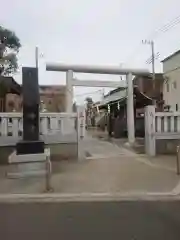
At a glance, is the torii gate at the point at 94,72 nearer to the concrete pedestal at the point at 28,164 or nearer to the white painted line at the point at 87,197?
the concrete pedestal at the point at 28,164

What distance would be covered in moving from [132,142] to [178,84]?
14.9 m

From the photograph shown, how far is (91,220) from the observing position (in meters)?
6.79

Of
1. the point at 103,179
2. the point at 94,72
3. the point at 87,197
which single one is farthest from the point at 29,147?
the point at 94,72

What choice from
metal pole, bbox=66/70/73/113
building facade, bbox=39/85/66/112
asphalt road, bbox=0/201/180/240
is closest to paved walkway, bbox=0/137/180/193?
asphalt road, bbox=0/201/180/240

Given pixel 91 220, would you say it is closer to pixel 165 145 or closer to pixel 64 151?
pixel 64 151

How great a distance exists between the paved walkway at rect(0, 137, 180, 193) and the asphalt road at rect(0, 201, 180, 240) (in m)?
1.45

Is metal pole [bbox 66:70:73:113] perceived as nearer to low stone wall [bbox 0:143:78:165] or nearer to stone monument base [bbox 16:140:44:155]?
low stone wall [bbox 0:143:78:165]

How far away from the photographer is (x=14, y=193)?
966 cm

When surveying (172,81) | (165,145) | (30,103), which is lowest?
(165,145)

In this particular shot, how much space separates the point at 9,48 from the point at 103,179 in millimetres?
13357

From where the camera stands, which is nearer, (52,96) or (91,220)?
(91,220)

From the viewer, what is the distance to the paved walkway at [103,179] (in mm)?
10055

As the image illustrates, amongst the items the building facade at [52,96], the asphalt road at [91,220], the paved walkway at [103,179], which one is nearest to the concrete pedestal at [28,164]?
the paved walkway at [103,179]

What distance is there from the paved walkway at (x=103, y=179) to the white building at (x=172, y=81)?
840 inches
